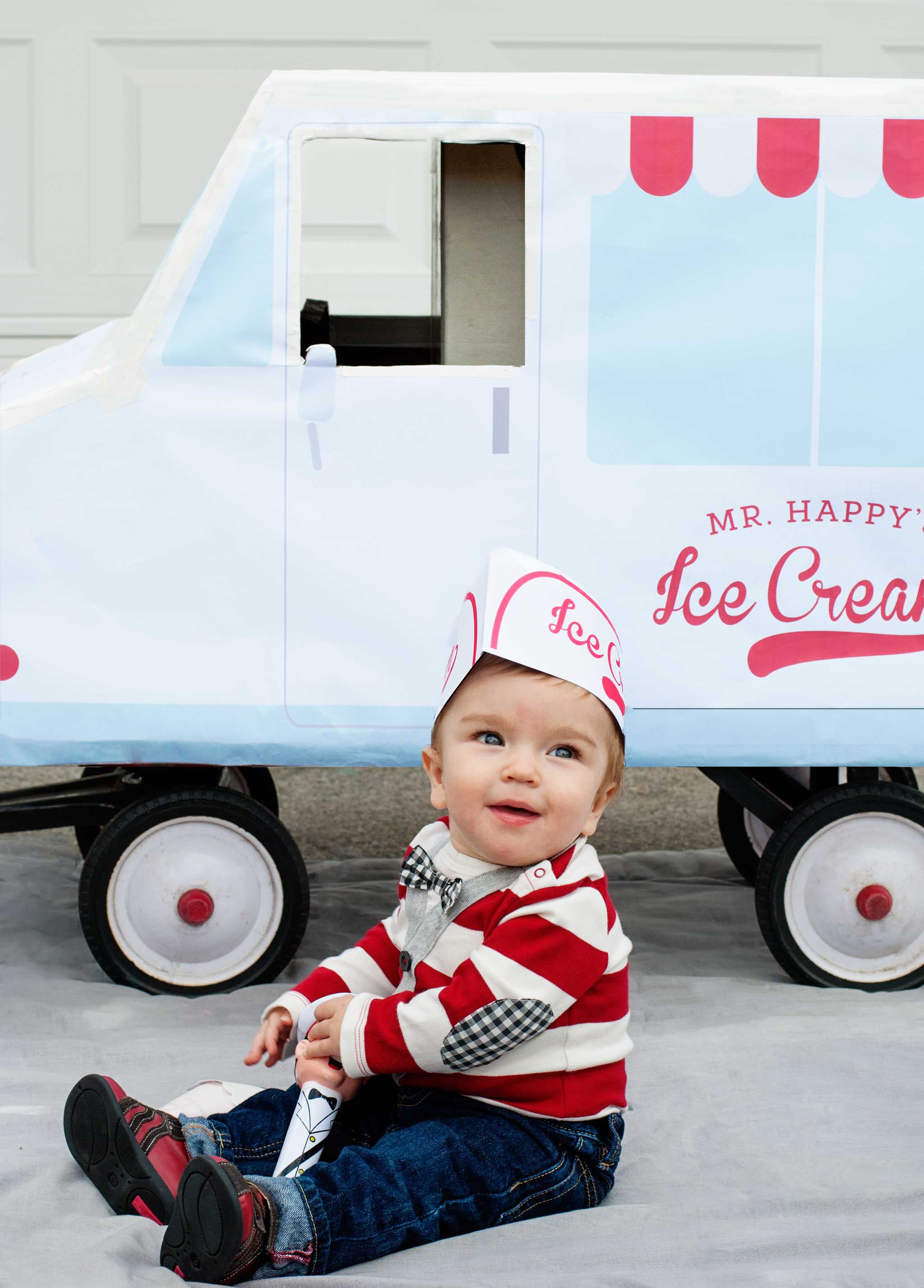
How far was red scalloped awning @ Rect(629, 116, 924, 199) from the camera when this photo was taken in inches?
94.8

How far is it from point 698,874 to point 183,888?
1504 millimetres

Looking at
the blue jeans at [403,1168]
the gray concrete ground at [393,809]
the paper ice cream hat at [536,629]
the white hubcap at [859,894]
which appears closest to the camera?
the blue jeans at [403,1168]

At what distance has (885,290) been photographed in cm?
246

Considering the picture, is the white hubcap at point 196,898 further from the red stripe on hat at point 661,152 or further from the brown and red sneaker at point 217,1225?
the red stripe on hat at point 661,152

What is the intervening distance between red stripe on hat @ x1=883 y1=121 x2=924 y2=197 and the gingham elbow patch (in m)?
1.64

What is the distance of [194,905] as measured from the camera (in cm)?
251

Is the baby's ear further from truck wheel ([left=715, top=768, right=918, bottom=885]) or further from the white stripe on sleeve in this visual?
truck wheel ([left=715, top=768, right=918, bottom=885])

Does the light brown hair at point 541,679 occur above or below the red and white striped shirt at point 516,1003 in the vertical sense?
above

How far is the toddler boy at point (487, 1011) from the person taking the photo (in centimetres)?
155

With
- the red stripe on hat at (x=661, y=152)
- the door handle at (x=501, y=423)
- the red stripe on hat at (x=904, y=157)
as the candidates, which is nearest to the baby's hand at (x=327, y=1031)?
the door handle at (x=501, y=423)

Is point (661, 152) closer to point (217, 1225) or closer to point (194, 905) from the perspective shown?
point (194, 905)

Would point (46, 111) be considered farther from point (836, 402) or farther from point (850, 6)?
point (836, 402)

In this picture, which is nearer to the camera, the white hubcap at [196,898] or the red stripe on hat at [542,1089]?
the red stripe on hat at [542,1089]

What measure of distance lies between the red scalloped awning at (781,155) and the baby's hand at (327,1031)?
59.5 inches
